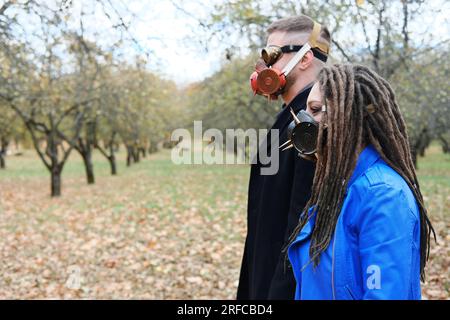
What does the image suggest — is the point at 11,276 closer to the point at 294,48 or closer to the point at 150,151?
the point at 294,48

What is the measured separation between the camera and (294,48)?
84.5 inches

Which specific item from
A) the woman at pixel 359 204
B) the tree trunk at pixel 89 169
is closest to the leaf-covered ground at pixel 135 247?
the woman at pixel 359 204

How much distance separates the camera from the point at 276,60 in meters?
2.15

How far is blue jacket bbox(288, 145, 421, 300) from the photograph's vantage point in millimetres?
1314

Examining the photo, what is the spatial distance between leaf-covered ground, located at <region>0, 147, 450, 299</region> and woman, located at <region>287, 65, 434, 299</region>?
4026mm

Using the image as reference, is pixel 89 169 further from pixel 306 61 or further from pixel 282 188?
pixel 282 188

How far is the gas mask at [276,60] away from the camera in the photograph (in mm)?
2074

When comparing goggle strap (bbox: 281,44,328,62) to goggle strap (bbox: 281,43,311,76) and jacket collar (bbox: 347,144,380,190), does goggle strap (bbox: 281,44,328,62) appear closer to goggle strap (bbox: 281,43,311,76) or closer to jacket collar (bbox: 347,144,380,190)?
goggle strap (bbox: 281,43,311,76)

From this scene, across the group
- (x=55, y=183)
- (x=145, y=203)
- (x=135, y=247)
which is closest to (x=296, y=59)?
(x=135, y=247)

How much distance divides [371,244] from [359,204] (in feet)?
0.44

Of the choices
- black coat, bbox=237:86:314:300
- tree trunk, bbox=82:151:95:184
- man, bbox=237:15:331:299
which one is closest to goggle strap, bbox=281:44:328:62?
man, bbox=237:15:331:299

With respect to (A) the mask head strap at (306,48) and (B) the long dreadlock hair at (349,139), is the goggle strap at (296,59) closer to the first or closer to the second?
(A) the mask head strap at (306,48)

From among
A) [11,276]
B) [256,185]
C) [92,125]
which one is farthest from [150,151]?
[256,185]

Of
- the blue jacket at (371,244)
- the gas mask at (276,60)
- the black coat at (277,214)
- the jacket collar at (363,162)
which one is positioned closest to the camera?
the blue jacket at (371,244)
